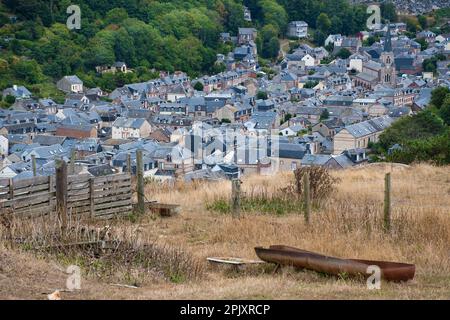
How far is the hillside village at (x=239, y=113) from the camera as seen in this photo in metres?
29.8

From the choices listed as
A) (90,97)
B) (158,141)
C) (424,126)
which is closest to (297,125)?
(158,141)

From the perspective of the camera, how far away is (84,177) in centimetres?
838

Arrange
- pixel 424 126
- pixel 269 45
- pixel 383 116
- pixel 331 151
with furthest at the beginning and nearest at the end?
pixel 269 45
pixel 383 116
pixel 331 151
pixel 424 126

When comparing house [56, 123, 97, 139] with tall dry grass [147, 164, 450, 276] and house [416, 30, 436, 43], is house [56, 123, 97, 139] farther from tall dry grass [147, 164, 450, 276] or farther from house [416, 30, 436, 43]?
house [416, 30, 436, 43]

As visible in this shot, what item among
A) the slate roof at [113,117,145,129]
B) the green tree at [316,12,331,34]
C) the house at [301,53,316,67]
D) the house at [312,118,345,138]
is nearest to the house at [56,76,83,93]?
the slate roof at [113,117,145,129]

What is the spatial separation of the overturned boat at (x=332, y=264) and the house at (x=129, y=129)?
3094cm

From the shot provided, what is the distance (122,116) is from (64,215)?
32078 millimetres

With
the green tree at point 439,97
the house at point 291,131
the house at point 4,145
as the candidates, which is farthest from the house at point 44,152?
the green tree at point 439,97

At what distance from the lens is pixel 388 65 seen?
5353cm

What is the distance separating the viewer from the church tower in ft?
172

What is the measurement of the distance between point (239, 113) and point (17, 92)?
1011 cm

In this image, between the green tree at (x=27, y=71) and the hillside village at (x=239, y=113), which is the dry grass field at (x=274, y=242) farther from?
the green tree at (x=27, y=71)

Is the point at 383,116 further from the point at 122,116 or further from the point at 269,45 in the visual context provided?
the point at 269,45

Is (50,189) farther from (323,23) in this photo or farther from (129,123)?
(323,23)
